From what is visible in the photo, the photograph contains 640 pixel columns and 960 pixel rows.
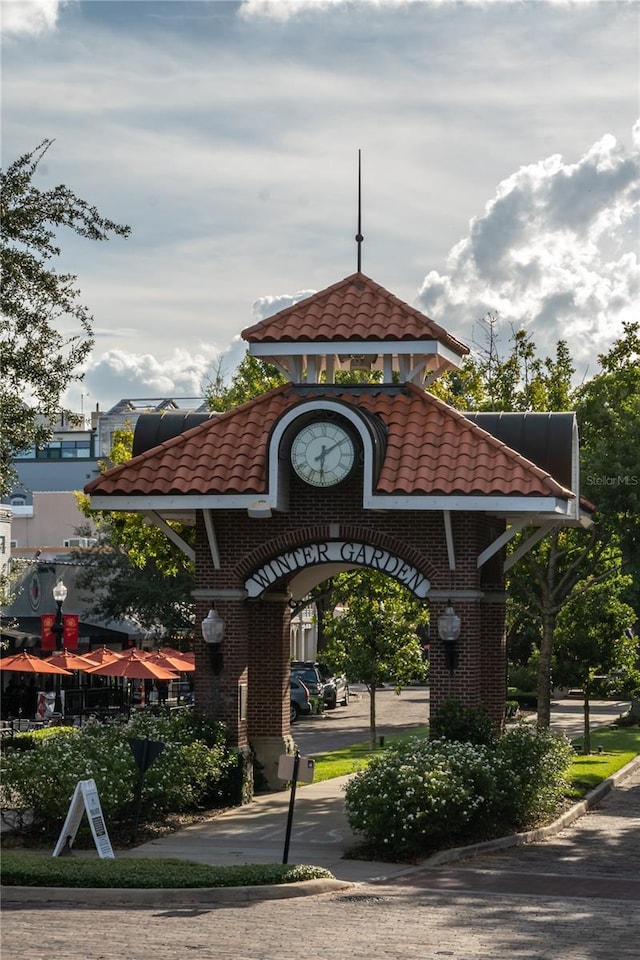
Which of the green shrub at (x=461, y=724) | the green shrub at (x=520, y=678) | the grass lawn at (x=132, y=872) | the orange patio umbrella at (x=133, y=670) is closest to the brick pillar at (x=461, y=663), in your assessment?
the green shrub at (x=461, y=724)

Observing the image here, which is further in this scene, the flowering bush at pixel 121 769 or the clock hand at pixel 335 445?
the clock hand at pixel 335 445

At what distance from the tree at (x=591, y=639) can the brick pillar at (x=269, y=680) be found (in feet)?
48.6

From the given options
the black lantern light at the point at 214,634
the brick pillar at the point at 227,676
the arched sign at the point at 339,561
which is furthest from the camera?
the brick pillar at the point at 227,676

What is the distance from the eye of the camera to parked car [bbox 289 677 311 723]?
55.4m

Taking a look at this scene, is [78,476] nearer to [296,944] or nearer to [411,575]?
[411,575]

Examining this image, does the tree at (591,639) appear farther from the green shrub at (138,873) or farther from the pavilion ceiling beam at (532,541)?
the green shrub at (138,873)

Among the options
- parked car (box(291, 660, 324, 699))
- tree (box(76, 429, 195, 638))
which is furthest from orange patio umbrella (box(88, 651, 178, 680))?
parked car (box(291, 660, 324, 699))

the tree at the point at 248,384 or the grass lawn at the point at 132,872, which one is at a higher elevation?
the tree at the point at 248,384

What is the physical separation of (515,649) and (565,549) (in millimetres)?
28814

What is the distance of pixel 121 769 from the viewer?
21734mm

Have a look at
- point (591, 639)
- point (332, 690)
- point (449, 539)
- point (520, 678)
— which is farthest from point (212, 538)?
point (520, 678)

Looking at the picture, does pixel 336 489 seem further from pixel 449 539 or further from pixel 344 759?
pixel 344 759

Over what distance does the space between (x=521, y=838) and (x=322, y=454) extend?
7022 mm

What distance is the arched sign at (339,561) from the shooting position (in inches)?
994
